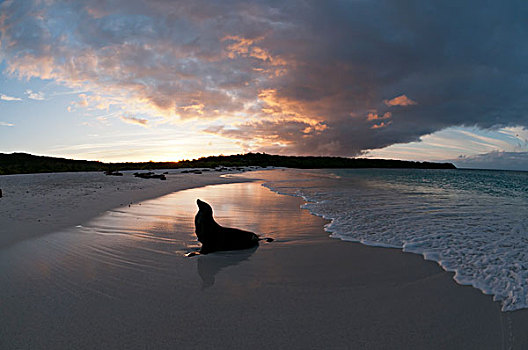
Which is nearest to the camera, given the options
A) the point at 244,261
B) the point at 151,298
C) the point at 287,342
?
the point at 287,342

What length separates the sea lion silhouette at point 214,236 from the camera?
20.7 ft

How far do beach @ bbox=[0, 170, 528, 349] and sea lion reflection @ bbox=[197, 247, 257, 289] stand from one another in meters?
0.02

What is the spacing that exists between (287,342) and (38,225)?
29.2ft

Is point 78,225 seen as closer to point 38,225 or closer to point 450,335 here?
point 38,225

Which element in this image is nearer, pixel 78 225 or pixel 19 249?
pixel 19 249

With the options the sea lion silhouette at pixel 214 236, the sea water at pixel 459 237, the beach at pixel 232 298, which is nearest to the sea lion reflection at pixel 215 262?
the beach at pixel 232 298

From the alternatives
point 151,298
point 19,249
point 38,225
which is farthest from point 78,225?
point 151,298

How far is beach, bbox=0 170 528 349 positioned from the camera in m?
3.12

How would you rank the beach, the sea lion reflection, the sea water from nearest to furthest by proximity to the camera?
1. the beach
2. the sea lion reflection
3. the sea water

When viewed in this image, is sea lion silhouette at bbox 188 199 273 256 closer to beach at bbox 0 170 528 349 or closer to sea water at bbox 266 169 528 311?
beach at bbox 0 170 528 349

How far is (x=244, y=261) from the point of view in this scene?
5.69 meters

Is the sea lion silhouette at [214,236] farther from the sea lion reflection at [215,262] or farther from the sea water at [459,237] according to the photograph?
the sea water at [459,237]

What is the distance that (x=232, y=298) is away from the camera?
13.2 feet

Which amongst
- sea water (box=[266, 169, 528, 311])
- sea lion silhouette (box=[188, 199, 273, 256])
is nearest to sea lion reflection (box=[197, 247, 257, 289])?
sea lion silhouette (box=[188, 199, 273, 256])
